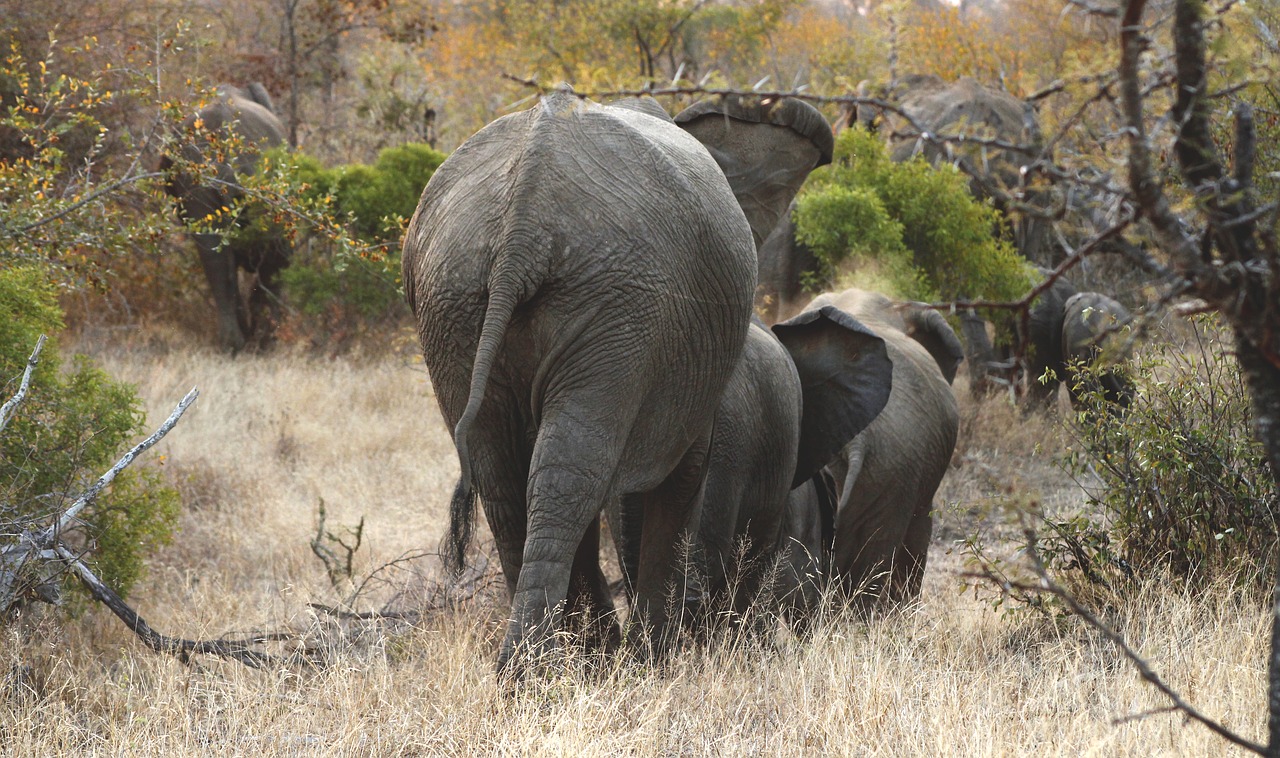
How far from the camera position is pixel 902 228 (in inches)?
380

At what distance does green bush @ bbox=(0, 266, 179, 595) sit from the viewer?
5227mm

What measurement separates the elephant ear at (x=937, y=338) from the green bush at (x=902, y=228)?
4.86 ft

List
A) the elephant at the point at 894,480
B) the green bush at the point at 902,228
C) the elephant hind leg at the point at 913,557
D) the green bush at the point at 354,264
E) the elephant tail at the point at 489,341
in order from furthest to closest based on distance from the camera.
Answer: the green bush at the point at 354,264 < the green bush at the point at 902,228 < the elephant hind leg at the point at 913,557 < the elephant at the point at 894,480 < the elephant tail at the point at 489,341

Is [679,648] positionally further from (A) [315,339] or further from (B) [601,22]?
(B) [601,22]

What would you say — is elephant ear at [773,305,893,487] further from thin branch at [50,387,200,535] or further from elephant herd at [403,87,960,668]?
thin branch at [50,387,200,535]

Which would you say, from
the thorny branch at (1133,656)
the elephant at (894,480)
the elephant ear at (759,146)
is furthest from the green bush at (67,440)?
the thorny branch at (1133,656)

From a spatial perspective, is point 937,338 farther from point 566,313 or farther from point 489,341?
point 489,341

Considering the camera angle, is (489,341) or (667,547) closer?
(489,341)

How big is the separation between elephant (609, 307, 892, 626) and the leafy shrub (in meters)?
0.96

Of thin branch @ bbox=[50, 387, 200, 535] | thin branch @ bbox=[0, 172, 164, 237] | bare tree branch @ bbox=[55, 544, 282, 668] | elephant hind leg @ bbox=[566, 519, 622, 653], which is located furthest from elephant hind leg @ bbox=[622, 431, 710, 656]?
thin branch @ bbox=[0, 172, 164, 237]

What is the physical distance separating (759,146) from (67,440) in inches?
122

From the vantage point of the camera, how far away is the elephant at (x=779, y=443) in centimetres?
474

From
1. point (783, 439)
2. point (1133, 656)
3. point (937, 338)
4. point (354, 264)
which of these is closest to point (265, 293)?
point (354, 264)

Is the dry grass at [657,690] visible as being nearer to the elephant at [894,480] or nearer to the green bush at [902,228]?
the elephant at [894,480]
